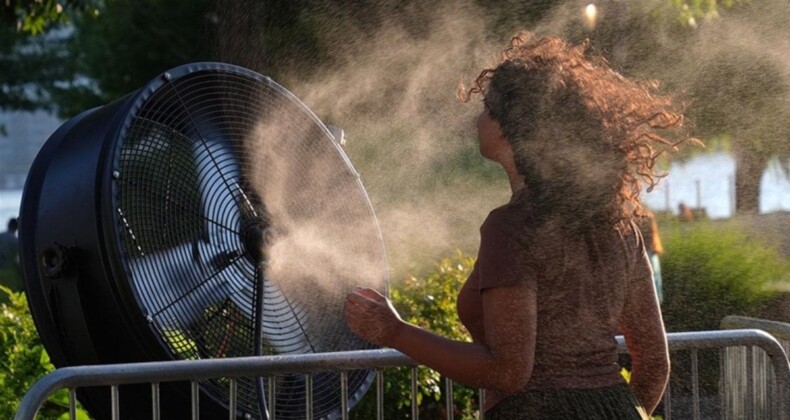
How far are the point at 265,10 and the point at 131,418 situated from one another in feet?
23.6

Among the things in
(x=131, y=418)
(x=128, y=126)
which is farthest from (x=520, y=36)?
(x=131, y=418)

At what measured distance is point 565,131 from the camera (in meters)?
2.84

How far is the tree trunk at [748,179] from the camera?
14.5 metres

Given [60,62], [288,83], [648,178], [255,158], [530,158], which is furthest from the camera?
[60,62]

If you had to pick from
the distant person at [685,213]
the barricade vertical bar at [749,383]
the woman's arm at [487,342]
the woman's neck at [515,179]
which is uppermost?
the distant person at [685,213]

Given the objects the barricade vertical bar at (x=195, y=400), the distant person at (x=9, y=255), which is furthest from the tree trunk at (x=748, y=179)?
the barricade vertical bar at (x=195, y=400)

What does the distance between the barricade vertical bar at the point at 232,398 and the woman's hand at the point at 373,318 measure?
0.72 meters

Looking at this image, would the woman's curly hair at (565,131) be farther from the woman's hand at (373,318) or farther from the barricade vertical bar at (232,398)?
the barricade vertical bar at (232,398)

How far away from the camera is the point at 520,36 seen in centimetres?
318

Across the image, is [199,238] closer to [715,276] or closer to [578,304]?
[578,304]

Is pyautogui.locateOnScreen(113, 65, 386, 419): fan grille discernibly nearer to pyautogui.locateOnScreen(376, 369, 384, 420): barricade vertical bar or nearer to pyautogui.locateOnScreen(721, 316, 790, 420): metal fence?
pyautogui.locateOnScreen(376, 369, 384, 420): barricade vertical bar

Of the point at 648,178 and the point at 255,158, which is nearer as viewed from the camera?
the point at 648,178

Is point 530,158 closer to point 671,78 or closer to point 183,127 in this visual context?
point 183,127

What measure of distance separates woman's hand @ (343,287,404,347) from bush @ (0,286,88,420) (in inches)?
84.5
